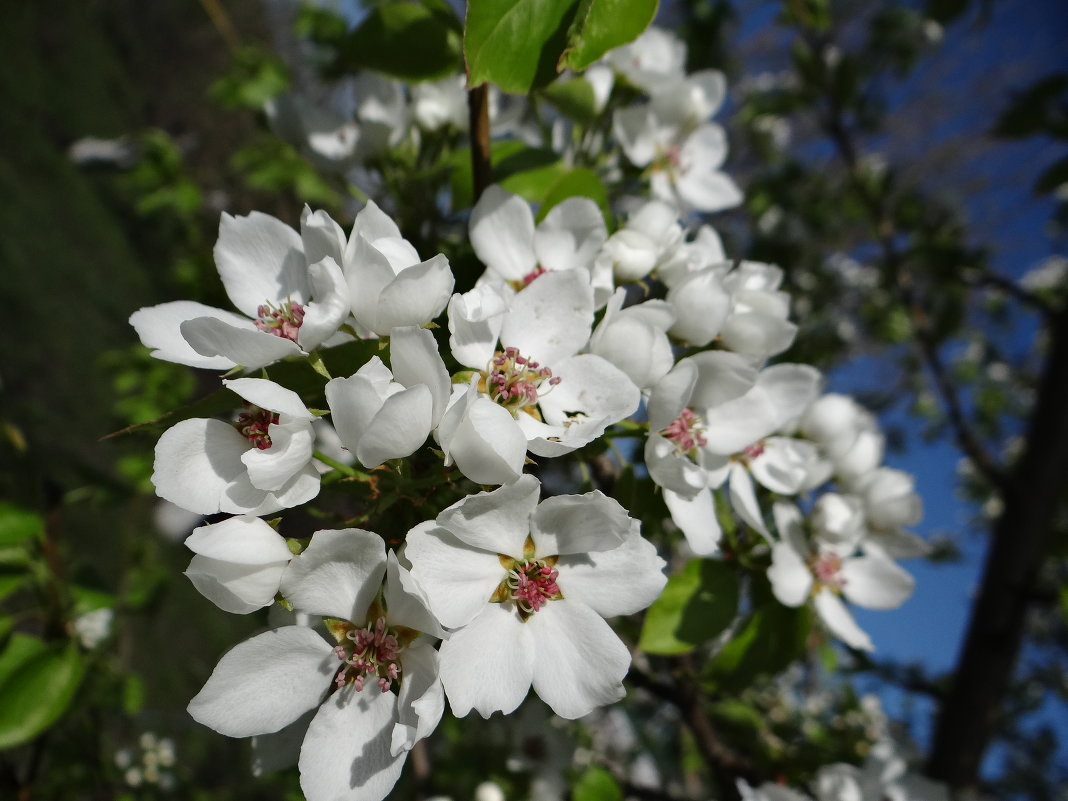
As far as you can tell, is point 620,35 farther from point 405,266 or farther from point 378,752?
point 378,752

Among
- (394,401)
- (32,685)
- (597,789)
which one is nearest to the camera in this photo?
(394,401)

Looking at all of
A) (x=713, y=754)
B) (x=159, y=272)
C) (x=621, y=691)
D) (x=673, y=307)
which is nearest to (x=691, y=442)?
(x=673, y=307)

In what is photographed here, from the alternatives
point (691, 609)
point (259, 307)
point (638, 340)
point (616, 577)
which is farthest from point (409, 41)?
point (691, 609)

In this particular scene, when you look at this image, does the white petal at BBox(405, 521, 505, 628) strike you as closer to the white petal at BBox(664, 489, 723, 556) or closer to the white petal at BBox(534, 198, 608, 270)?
the white petal at BBox(664, 489, 723, 556)

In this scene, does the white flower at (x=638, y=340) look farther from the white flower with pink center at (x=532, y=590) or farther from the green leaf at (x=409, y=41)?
the green leaf at (x=409, y=41)

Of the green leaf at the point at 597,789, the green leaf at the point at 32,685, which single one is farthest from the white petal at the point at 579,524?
the green leaf at the point at 32,685

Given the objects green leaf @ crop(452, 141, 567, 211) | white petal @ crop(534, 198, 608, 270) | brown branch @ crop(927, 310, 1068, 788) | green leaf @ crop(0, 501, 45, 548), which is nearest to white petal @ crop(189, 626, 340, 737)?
white petal @ crop(534, 198, 608, 270)

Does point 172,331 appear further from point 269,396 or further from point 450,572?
point 450,572
